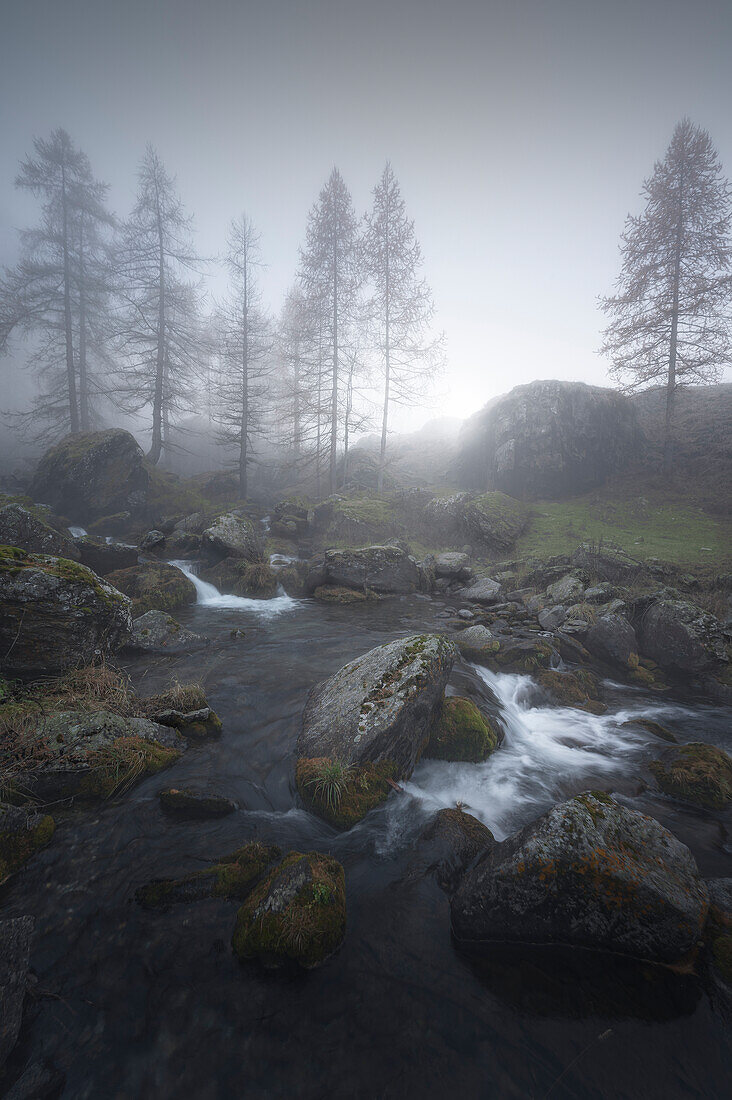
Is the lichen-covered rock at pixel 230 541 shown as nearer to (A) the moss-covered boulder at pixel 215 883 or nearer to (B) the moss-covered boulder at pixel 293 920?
(A) the moss-covered boulder at pixel 215 883

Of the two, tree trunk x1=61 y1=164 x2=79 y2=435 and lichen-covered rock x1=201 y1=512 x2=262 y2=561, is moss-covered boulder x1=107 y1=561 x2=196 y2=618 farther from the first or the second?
tree trunk x1=61 y1=164 x2=79 y2=435

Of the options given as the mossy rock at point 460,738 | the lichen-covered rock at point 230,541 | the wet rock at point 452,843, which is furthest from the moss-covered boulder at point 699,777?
the lichen-covered rock at point 230,541

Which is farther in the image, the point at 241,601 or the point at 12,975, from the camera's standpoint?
the point at 241,601

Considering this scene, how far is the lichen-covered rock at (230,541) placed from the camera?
47.5ft

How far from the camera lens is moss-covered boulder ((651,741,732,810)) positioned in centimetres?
521

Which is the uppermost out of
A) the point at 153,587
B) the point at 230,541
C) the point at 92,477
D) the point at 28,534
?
the point at 92,477

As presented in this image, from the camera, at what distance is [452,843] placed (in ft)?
14.9

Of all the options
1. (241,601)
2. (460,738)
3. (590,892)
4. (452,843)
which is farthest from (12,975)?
(241,601)

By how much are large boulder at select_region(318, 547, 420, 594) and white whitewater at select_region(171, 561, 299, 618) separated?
1633mm

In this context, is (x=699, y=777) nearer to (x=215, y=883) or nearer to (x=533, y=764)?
(x=533, y=764)

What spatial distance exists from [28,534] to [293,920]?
457 inches

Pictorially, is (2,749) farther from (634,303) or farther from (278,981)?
(634,303)

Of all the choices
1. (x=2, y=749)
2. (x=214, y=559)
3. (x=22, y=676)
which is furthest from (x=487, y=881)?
(x=214, y=559)

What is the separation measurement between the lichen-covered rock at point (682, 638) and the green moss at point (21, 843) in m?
11.3
